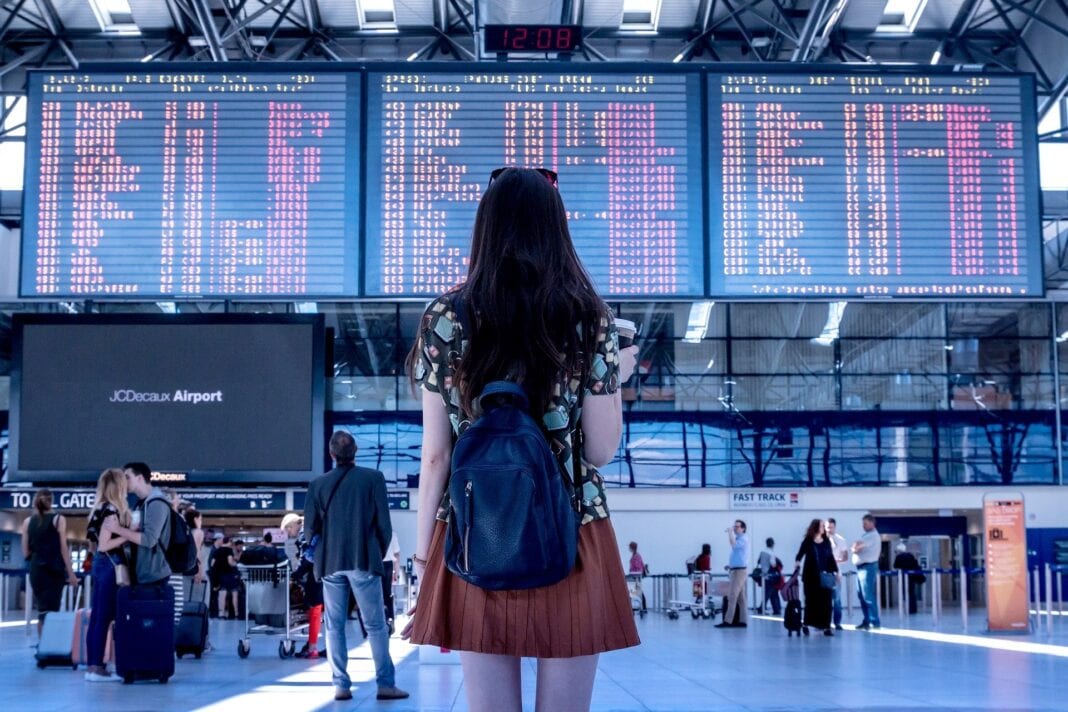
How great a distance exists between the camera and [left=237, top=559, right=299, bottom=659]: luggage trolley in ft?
38.9

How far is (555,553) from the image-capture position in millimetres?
2217

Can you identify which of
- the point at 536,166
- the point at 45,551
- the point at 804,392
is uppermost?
the point at 536,166

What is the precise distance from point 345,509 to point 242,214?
6148 millimetres

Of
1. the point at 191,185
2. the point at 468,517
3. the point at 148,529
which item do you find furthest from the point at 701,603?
the point at 468,517

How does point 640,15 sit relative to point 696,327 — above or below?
above

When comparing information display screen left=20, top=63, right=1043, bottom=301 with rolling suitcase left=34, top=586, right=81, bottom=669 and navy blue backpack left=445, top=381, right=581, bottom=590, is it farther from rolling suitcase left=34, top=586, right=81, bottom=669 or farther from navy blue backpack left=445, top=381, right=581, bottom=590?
navy blue backpack left=445, top=381, right=581, bottom=590

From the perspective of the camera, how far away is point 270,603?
12.3 meters

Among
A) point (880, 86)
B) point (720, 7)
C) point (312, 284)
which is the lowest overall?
point (312, 284)

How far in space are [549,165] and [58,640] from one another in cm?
636

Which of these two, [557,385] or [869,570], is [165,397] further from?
[557,385]

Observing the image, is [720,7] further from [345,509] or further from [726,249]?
[345,509]

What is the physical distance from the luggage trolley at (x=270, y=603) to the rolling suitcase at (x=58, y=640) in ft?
6.17

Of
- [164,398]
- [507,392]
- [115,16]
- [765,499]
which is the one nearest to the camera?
[507,392]

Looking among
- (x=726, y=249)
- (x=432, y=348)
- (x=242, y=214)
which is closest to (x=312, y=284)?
(x=242, y=214)
